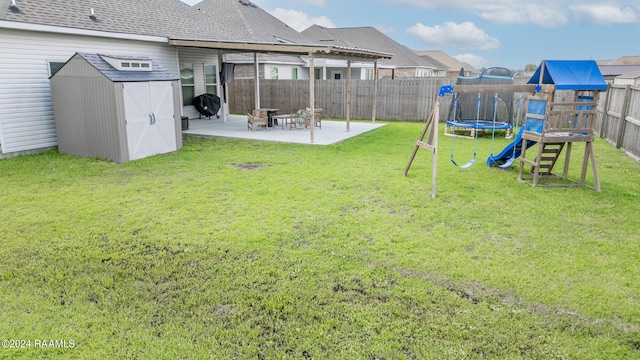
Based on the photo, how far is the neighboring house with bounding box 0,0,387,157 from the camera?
8539mm

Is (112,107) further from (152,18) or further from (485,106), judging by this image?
(485,106)

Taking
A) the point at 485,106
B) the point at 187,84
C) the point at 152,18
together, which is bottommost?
the point at 485,106

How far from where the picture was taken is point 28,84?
8875 millimetres

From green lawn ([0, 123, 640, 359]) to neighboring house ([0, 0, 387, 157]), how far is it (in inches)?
102

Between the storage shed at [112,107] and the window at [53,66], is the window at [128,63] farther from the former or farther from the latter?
the window at [53,66]

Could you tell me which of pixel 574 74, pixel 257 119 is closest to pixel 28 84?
pixel 257 119

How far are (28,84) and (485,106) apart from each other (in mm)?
12273

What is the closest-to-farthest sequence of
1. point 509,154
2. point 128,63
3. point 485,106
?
point 509,154
point 128,63
point 485,106

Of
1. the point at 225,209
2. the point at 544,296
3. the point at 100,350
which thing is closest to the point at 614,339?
the point at 544,296

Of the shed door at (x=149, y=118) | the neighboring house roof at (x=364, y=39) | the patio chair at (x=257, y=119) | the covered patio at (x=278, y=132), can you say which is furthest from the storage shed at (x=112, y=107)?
the neighboring house roof at (x=364, y=39)

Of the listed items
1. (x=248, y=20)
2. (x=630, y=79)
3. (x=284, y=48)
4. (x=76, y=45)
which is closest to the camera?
(x=76, y=45)

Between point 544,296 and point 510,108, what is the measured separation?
10.8 meters

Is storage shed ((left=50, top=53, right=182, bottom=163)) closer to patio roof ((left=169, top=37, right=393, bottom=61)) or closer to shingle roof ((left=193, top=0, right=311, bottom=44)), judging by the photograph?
patio roof ((left=169, top=37, right=393, bottom=61))

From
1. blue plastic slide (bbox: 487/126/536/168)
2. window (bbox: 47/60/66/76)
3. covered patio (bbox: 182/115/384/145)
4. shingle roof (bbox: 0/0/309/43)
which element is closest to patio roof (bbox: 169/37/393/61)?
shingle roof (bbox: 0/0/309/43)
